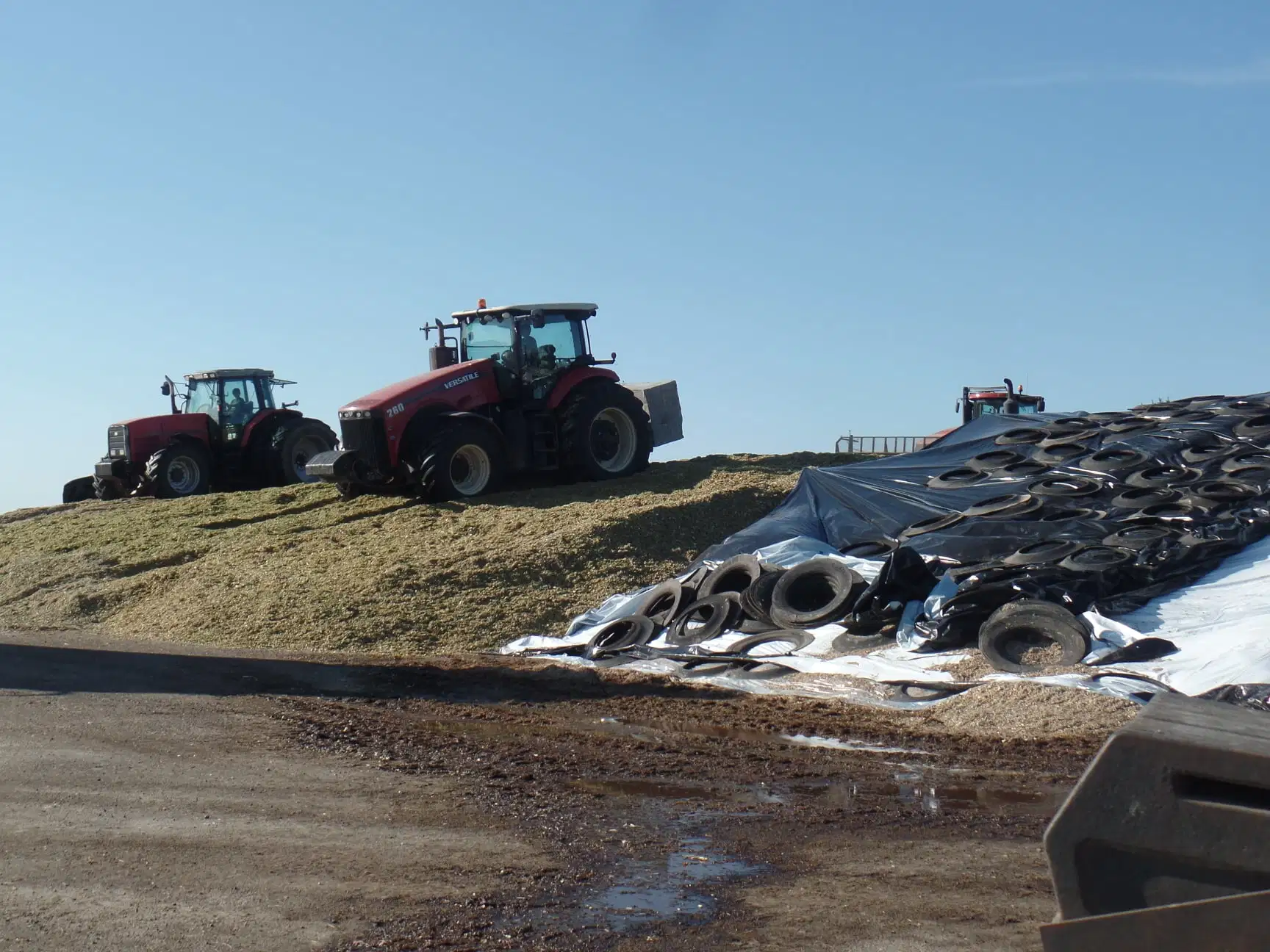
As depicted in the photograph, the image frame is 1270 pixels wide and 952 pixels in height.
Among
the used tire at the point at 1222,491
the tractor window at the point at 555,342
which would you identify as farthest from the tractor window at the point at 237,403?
the used tire at the point at 1222,491

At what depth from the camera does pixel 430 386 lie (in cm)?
1719

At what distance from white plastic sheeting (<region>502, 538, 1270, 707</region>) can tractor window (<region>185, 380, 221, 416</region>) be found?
48.9ft

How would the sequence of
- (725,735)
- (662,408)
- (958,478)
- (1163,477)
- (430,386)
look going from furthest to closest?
1. (662,408)
2. (430,386)
3. (958,478)
4. (1163,477)
5. (725,735)

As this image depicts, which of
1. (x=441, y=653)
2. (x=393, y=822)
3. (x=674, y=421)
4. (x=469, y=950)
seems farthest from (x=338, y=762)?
(x=674, y=421)

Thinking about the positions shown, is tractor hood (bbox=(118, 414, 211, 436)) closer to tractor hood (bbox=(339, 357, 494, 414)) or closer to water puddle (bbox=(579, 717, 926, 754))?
tractor hood (bbox=(339, 357, 494, 414))

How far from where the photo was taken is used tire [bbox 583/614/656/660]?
1141cm

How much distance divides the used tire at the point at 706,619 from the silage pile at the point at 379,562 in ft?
5.34

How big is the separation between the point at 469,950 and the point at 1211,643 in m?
6.70

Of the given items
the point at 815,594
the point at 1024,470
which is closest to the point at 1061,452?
the point at 1024,470

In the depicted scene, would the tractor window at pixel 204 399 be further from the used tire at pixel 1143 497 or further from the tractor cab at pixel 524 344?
the used tire at pixel 1143 497

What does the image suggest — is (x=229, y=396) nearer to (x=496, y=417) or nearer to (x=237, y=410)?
(x=237, y=410)

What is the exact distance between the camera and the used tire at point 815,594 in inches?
430

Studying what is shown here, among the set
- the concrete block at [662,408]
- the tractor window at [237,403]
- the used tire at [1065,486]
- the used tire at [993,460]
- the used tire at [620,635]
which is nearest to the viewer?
the used tire at [620,635]

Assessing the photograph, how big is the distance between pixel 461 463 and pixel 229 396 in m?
8.63
